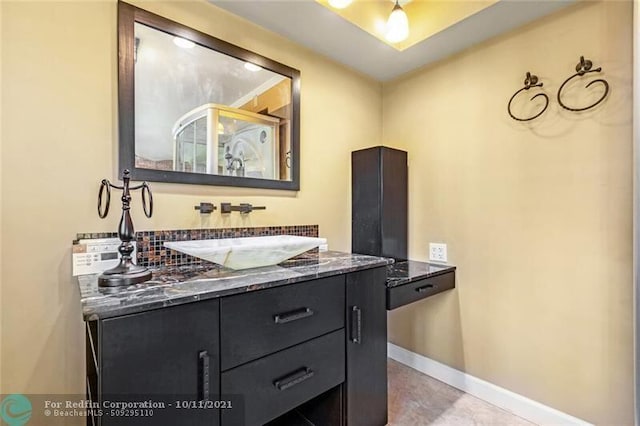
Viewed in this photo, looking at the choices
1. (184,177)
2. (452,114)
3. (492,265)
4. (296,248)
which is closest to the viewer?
(296,248)

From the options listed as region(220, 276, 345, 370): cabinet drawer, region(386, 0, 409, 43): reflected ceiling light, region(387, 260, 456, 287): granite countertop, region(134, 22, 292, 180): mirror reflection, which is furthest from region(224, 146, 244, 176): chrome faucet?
region(386, 0, 409, 43): reflected ceiling light

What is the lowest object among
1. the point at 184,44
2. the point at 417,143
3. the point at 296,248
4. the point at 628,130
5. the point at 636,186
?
the point at 296,248

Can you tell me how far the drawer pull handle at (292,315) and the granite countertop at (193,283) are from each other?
4.7 inches

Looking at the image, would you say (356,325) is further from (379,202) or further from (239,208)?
(379,202)

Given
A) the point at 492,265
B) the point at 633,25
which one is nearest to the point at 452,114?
the point at 633,25

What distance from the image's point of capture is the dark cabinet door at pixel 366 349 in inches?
54.4

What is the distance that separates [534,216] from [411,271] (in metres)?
0.75

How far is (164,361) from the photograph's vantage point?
0.87 meters

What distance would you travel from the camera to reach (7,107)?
43.1 inches

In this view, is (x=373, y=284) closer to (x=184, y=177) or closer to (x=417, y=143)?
(x=184, y=177)

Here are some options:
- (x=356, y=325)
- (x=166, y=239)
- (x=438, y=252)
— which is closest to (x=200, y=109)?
(x=166, y=239)

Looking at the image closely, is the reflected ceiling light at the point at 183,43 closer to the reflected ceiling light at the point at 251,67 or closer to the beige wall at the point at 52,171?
the beige wall at the point at 52,171

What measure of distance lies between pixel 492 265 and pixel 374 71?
160 centimetres

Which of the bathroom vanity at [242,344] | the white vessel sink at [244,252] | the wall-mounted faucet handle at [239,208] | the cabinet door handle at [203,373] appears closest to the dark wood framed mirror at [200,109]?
the wall-mounted faucet handle at [239,208]
